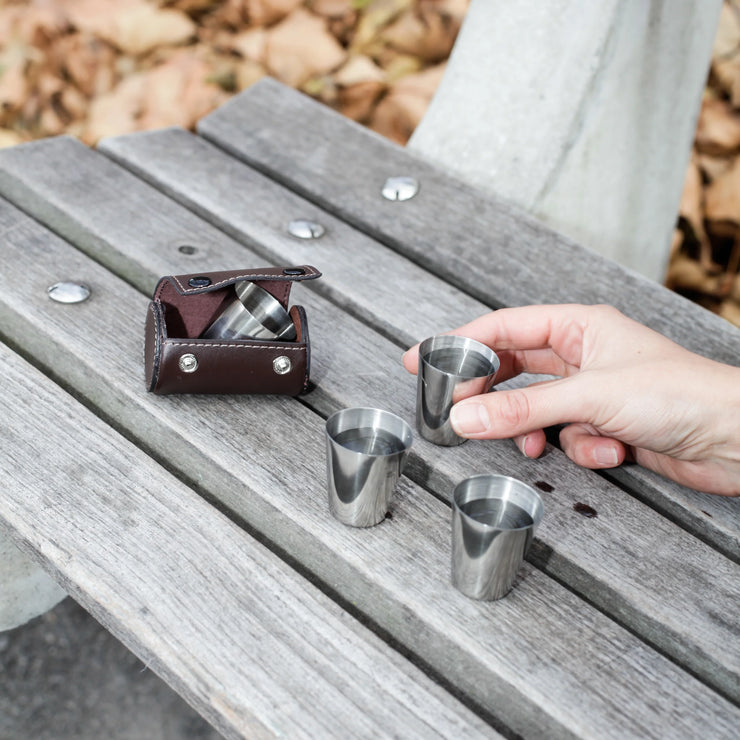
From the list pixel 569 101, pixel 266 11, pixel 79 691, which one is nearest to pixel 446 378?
pixel 569 101

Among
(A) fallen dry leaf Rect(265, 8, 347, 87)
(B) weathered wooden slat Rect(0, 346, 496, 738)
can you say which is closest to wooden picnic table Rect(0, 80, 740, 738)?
(B) weathered wooden slat Rect(0, 346, 496, 738)

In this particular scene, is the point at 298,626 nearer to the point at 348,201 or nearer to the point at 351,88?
the point at 348,201

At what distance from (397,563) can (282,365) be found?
0.33m

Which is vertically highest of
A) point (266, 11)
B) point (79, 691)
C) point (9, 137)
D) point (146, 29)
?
point (266, 11)

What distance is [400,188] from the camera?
1784 mm

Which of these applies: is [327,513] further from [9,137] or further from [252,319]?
[9,137]

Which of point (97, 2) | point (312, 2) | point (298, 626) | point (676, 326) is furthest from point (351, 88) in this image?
point (298, 626)

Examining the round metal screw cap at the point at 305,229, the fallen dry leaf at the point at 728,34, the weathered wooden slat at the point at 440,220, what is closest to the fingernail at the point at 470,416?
the weathered wooden slat at the point at 440,220

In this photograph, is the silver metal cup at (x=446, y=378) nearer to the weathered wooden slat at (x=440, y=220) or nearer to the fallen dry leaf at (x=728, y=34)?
the weathered wooden slat at (x=440, y=220)

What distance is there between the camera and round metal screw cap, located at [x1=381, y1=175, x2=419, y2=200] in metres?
1.77

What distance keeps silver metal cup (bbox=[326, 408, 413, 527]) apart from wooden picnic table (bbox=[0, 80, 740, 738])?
32mm

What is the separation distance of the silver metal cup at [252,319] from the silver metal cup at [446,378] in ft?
0.66

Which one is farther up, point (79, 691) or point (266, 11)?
point (266, 11)

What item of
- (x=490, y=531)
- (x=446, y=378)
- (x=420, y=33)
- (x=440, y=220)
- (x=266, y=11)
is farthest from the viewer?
(x=266, y=11)
